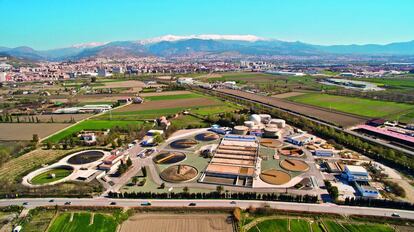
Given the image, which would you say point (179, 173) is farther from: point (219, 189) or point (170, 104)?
point (170, 104)

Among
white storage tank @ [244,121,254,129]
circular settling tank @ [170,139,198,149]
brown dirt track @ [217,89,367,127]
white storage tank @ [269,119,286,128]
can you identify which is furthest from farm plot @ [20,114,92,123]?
brown dirt track @ [217,89,367,127]

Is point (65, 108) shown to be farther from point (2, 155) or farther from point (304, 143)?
point (304, 143)

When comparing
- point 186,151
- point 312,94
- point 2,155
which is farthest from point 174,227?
point 312,94

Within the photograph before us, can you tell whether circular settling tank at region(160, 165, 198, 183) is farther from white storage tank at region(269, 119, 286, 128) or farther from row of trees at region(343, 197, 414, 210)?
white storage tank at region(269, 119, 286, 128)

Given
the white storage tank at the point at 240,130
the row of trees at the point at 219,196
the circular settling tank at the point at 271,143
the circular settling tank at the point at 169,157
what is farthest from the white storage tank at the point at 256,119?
the row of trees at the point at 219,196

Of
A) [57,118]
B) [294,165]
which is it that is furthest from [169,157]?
[57,118]
